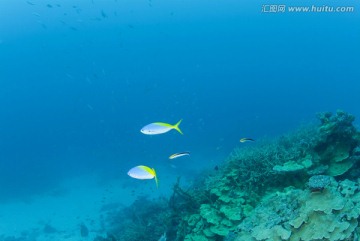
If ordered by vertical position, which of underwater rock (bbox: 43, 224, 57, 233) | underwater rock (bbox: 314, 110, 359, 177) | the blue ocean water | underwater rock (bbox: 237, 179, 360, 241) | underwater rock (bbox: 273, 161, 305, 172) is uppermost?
the blue ocean water

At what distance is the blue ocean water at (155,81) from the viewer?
37.7m

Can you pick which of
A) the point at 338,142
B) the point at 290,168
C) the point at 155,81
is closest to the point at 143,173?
the point at 290,168

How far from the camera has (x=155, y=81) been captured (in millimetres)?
81562

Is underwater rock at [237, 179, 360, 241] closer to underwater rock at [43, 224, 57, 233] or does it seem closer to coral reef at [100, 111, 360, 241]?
coral reef at [100, 111, 360, 241]

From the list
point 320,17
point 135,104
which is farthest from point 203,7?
point 135,104

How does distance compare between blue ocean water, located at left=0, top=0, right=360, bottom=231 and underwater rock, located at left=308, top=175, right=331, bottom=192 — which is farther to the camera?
blue ocean water, located at left=0, top=0, right=360, bottom=231

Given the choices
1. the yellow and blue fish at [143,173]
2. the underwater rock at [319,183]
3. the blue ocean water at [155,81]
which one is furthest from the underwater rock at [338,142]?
the blue ocean water at [155,81]

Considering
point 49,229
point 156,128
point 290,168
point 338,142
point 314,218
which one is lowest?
point 314,218

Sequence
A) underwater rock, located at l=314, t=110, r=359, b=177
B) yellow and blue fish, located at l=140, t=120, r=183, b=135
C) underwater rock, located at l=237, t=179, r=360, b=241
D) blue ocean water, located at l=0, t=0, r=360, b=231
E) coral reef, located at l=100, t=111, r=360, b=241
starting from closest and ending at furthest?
underwater rock, located at l=237, t=179, r=360, b=241
coral reef, located at l=100, t=111, r=360, b=241
yellow and blue fish, located at l=140, t=120, r=183, b=135
underwater rock, located at l=314, t=110, r=359, b=177
blue ocean water, located at l=0, t=0, r=360, b=231

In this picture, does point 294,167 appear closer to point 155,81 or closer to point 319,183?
point 319,183

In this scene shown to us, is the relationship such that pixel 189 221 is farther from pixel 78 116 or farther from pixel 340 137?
pixel 78 116

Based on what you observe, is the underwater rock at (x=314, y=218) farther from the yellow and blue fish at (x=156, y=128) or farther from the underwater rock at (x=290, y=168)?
the yellow and blue fish at (x=156, y=128)

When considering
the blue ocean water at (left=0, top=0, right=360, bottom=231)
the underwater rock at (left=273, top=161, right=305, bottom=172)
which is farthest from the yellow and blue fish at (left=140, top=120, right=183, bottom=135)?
the blue ocean water at (left=0, top=0, right=360, bottom=231)

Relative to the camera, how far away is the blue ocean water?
1484 inches
